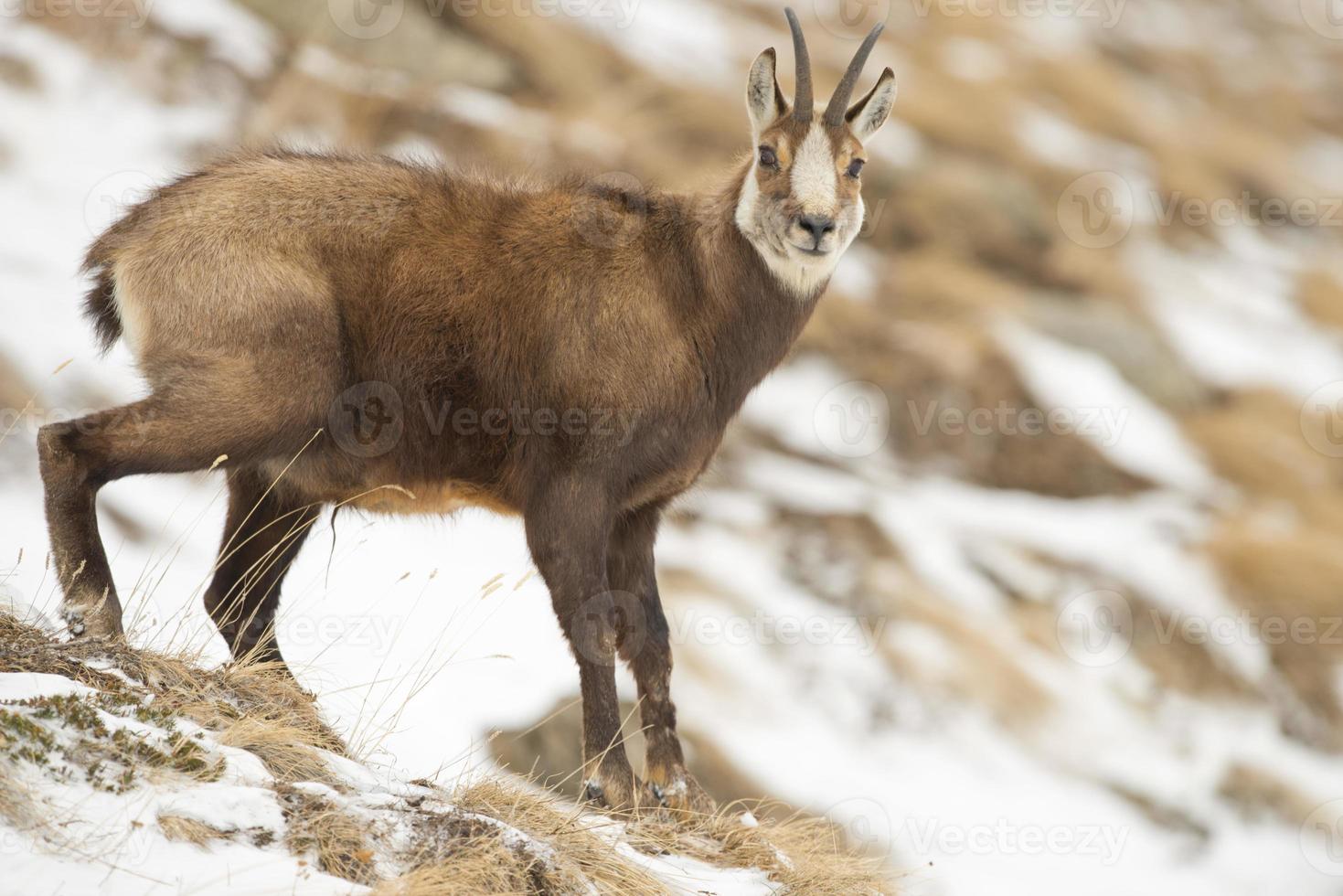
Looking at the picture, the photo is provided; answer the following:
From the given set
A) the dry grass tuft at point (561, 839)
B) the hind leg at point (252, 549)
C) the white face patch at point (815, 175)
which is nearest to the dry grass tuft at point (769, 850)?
the dry grass tuft at point (561, 839)

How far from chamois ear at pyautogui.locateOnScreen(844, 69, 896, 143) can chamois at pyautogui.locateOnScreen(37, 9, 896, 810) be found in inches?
0.6

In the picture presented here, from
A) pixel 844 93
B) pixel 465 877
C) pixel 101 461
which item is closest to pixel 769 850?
pixel 465 877

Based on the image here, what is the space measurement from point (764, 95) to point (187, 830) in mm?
4261

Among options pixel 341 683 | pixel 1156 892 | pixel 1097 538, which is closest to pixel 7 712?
pixel 341 683

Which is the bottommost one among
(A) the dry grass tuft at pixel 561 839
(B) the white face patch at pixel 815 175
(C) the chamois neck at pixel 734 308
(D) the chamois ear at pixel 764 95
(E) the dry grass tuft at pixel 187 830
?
(E) the dry grass tuft at pixel 187 830

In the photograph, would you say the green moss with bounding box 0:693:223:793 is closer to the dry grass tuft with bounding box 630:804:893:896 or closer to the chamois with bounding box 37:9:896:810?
the chamois with bounding box 37:9:896:810

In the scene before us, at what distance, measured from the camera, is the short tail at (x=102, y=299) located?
563 centimetres

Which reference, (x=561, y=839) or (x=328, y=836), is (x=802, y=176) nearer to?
(x=561, y=839)

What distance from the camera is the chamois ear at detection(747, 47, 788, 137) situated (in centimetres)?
632

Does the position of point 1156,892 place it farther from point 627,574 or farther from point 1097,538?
point 627,574

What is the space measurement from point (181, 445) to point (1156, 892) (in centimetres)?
1044

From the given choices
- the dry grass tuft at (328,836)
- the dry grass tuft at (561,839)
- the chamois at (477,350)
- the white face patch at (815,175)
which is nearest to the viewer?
the dry grass tuft at (328,836)

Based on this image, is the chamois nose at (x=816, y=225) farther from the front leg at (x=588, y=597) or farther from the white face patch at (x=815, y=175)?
the front leg at (x=588, y=597)

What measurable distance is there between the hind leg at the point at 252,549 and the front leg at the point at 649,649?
5.00ft
